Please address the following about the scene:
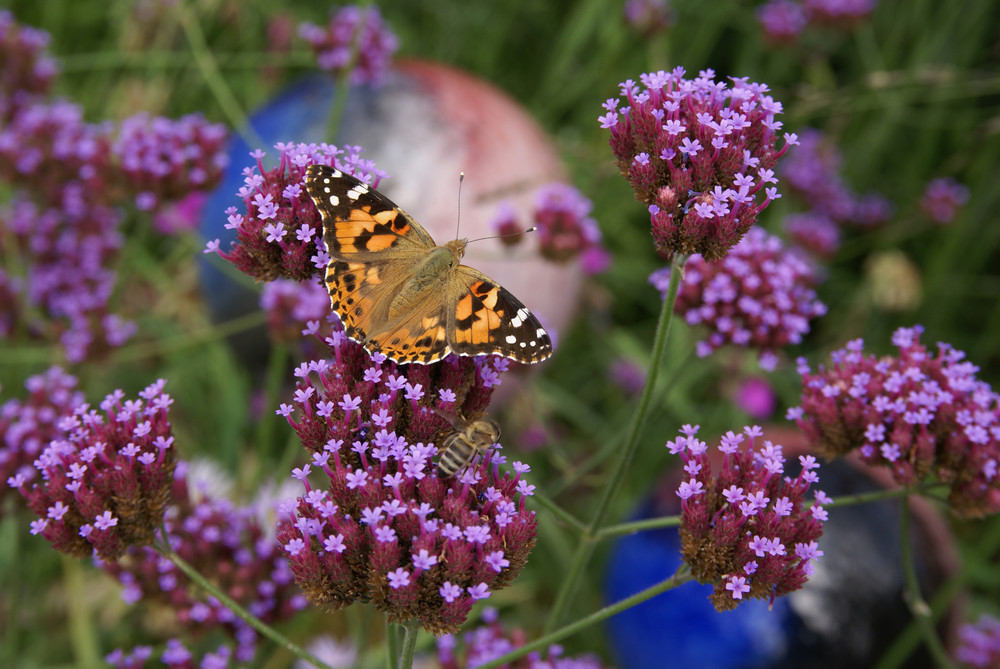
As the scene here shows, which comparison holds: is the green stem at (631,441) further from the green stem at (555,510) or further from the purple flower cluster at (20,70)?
the purple flower cluster at (20,70)

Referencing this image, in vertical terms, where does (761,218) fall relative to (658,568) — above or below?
above

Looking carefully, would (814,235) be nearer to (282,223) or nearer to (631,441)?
(631,441)

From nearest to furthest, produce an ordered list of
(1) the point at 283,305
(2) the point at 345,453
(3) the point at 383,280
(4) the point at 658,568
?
(2) the point at 345,453 → (3) the point at 383,280 → (1) the point at 283,305 → (4) the point at 658,568

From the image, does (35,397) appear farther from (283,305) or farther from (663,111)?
(663,111)

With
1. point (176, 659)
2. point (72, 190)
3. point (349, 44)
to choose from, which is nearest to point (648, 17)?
point (349, 44)

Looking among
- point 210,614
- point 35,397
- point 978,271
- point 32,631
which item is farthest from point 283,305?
point 978,271

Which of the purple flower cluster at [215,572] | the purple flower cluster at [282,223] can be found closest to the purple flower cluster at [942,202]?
the purple flower cluster at [282,223]
